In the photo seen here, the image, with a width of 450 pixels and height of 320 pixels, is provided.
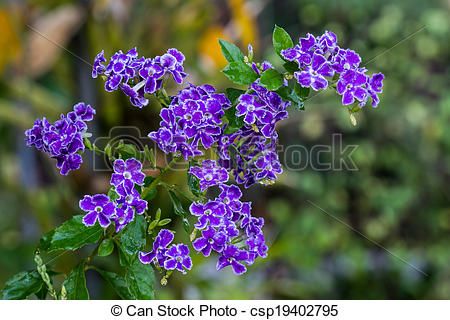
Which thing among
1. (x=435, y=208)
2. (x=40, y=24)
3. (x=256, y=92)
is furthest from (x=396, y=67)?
(x=256, y=92)

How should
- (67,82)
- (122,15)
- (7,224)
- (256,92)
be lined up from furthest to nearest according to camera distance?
1. (7,224)
2. (67,82)
3. (122,15)
4. (256,92)

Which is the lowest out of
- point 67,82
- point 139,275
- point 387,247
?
point 139,275

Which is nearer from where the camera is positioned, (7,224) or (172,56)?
(172,56)

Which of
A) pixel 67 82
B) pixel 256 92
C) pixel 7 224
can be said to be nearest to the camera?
pixel 256 92

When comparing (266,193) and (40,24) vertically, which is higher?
(40,24)

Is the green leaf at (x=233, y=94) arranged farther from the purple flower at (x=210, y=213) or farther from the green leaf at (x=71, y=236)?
the green leaf at (x=71, y=236)

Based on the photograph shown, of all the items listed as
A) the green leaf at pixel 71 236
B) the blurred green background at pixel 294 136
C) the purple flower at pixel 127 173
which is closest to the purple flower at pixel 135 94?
the purple flower at pixel 127 173

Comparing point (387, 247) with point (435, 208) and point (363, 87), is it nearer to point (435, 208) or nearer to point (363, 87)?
point (435, 208)

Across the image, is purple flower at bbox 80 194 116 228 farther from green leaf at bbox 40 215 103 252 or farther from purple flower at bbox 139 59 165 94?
purple flower at bbox 139 59 165 94
